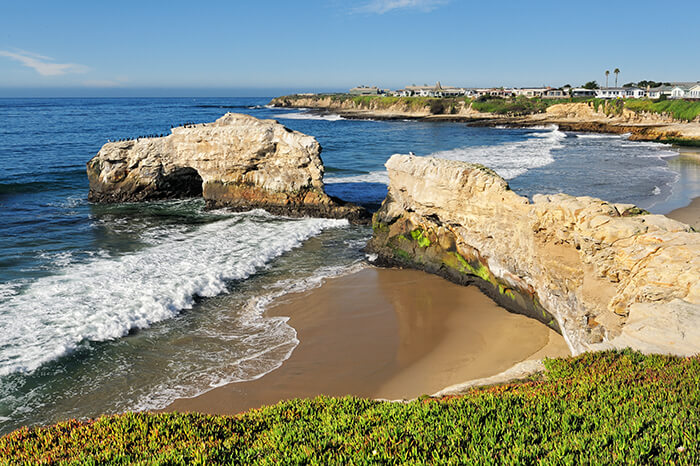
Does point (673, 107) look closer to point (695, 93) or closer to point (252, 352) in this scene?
point (695, 93)

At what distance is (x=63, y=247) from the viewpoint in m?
18.1

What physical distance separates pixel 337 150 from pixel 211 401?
135 ft

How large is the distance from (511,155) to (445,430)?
1674 inches

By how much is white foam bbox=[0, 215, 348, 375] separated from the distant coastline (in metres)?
50.4

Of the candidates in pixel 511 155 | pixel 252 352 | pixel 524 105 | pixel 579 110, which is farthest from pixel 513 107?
pixel 252 352

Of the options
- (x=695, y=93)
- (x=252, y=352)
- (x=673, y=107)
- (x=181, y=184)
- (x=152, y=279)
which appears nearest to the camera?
(x=252, y=352)

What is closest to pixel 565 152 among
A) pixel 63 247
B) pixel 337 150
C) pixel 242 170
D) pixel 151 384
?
pixel 337 150

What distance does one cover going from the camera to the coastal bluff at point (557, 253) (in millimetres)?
8016

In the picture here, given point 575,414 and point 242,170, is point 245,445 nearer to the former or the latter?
point 575,414

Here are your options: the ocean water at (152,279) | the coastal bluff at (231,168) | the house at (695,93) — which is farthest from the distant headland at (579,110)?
the coastal bluff at (231,168)

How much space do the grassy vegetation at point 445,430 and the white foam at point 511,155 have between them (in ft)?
88.1

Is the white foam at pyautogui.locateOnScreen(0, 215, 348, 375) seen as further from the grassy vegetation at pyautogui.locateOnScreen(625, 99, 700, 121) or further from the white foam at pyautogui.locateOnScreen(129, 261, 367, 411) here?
the grassy vegetation at pyautogui.locateOnScreen(625, 99, 700, 121)

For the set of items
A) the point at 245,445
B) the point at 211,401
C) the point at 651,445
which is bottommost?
the point at 211,401

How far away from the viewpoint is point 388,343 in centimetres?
1102
